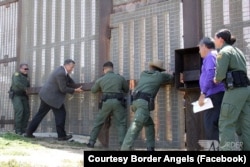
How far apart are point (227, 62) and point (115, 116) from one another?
3357 millimetres

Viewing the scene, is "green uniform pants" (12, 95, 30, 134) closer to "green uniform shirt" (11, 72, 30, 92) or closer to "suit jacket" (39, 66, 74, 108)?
"green uniform shirt" (11, 72, 30, 92)

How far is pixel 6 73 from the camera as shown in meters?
11.6

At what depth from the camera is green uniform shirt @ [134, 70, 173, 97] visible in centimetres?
748

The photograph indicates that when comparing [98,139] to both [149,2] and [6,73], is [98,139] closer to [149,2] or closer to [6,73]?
[149,2]

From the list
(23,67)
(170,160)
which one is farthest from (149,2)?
(170,160)

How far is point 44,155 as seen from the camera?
656 centimetres

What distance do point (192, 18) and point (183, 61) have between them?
0.84 m

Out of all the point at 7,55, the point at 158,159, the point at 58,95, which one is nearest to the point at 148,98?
Result: the point at 58,95

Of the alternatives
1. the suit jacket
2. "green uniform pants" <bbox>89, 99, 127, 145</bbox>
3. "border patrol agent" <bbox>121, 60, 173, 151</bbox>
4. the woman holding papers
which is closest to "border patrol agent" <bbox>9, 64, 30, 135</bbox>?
the suit jacket

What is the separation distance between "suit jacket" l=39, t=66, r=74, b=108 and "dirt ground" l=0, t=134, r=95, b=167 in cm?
88

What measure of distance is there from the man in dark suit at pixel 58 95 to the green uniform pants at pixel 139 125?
2182 millimetres

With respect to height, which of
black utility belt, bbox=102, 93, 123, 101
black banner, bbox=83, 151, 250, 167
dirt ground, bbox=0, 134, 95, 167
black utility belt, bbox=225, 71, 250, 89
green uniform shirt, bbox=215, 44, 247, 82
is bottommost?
dirt ground, bbox=0, 134, 95, 167

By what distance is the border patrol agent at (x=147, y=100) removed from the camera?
7266mm

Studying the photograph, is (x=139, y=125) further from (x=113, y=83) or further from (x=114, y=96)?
(x=113, y=83)
